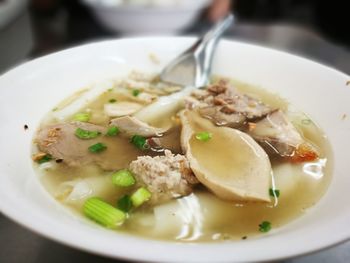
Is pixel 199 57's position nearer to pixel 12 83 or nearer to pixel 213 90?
pixel 213 90

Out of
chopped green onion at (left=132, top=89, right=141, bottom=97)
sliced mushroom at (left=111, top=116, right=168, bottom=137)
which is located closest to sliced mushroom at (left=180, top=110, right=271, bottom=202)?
sliced mushroom at (left=111, top=116, right=168, bottom=137)

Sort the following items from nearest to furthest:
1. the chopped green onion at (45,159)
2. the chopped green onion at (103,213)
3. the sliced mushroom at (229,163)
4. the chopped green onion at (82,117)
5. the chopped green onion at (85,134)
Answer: the chopped green onion at (103,213), the sliced mushroom at (229,163), the chopped green onion at (45,159), the chopped green onion at (85,134), the chopped green onion at (82,117)

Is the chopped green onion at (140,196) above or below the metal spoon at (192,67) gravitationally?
below

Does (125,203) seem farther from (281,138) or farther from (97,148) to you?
(281,138)

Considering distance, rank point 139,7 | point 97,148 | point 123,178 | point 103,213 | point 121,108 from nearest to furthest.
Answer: point 103,213 → point 123,178 → point 97,148 → point 121,108 → point 139,7

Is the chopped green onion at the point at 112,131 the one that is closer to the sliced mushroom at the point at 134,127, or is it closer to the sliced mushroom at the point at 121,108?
the sliced mushroom at the point at 134,127

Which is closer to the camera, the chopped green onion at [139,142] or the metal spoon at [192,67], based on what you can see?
the chopped green onion at [139,142]

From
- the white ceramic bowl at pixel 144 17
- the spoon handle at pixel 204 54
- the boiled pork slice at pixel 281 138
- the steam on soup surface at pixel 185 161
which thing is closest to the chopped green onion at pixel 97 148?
the steam on soup surface at pixel 185 161

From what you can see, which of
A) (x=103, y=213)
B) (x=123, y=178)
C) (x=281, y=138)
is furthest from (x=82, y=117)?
(x=281, y=138)

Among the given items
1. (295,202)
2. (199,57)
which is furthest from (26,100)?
(295,202)
